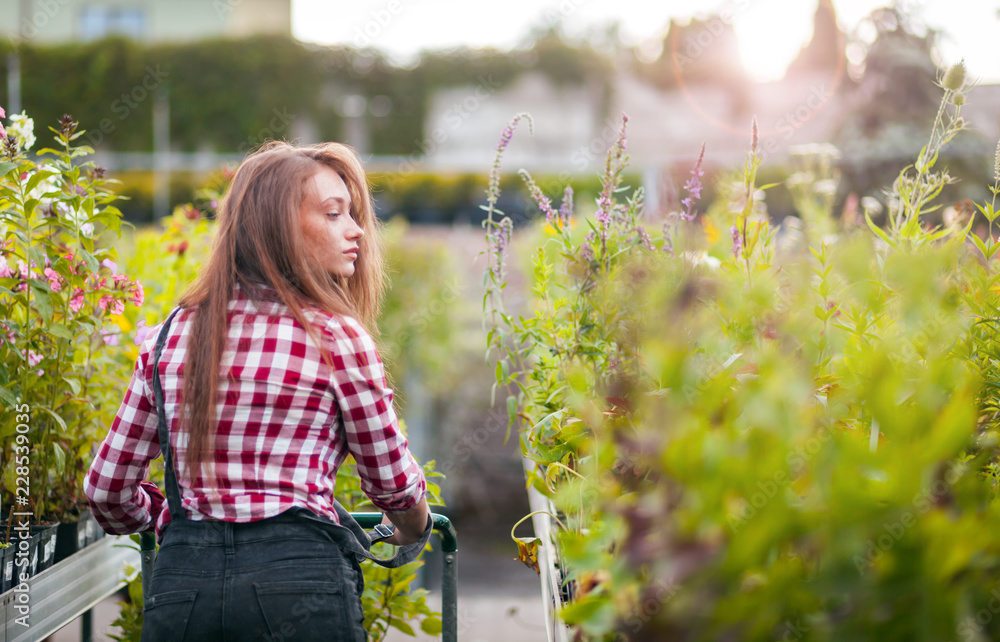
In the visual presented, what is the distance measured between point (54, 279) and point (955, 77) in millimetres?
2139

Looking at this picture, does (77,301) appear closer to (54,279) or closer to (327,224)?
(54,279)

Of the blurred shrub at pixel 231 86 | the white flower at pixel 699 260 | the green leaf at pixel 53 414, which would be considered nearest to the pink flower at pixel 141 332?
the green leaf at pixel 53 414

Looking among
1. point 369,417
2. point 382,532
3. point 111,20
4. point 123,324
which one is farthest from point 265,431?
point 111,20

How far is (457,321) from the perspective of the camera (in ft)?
26.1

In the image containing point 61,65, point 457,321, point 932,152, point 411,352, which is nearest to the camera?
point 932,152

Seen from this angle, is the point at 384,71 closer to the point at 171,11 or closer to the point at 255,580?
the point at 171,11

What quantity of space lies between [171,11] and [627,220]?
23734mm

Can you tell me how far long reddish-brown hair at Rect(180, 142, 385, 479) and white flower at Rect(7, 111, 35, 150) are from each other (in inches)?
26.6

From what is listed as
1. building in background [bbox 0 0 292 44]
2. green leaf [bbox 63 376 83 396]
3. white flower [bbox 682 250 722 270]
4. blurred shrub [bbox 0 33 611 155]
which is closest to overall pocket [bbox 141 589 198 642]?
green leaf [bbox 63 376 83 396]

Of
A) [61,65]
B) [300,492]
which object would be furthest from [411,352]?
[61,65]

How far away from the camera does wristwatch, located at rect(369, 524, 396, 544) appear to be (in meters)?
1.50

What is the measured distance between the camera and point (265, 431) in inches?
48.5

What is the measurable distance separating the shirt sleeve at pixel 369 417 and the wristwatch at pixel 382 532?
167 millimetres

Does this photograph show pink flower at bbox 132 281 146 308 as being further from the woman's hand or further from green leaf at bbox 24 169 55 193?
the woman's hand
